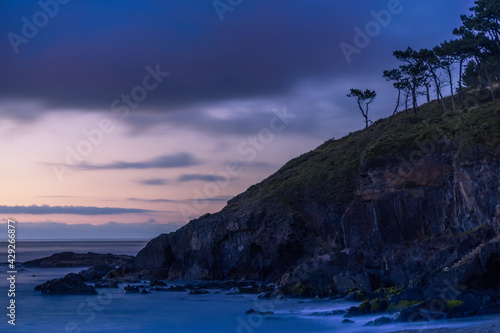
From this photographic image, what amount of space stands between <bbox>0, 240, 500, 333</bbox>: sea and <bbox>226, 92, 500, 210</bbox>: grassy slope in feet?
61.0

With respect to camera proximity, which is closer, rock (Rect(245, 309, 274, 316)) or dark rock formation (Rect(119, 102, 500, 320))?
dark rock formation (Rect(119, 102, 500, 320))

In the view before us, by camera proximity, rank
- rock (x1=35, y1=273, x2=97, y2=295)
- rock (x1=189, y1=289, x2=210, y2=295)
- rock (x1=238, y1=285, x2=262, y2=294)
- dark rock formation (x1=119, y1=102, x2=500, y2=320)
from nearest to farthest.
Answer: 1. dark rock formation (x1=119, y1=102, x2=500, y2=320)
2. rock (x1=238, y1=285, x2=262, y2=294)
3. rock (x1=189, y1=289, x2=210, y2=295)
4. rock (x1=35, y1=273, x2=97, y2=295)

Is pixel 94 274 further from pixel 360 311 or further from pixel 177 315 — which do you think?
pixel 360 311

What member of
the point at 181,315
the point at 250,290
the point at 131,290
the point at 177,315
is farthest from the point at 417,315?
the point at 131,290

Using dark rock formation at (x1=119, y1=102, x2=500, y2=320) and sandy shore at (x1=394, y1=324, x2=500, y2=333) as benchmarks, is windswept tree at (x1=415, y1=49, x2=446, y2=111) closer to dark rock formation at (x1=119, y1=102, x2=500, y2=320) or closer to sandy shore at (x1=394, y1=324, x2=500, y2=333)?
dark rock formation at (x1=119, y1=102, x2=500, y2=320)

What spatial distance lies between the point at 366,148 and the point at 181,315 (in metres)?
33.9

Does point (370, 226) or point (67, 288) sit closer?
point (370, 226)

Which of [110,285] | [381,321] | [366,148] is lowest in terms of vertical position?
[381,321]

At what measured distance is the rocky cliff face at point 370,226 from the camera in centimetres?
3944

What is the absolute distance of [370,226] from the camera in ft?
158

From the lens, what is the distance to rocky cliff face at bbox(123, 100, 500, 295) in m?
39.4

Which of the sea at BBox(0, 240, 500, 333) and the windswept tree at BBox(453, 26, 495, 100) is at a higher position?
the windswept tree at BBox(453, 26, 495, 100)

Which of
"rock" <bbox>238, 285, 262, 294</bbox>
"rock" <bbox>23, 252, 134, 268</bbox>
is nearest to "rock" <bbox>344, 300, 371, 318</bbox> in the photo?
"rock" <bbox>238, 285, 262, 294</bbox>

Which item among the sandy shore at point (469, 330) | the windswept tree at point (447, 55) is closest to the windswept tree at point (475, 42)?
the windswept tree at point (447, 55)
